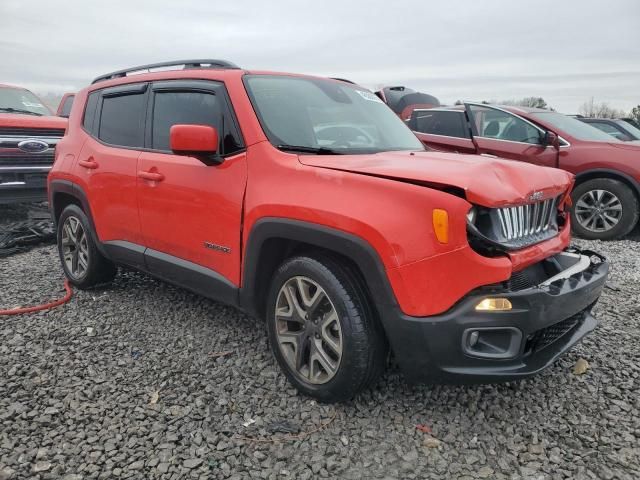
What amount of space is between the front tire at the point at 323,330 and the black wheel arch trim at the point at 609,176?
5.37 m

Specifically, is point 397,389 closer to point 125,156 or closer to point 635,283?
point 125,156

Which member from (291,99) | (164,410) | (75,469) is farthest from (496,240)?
(75,469)

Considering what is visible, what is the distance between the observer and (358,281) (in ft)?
8.52

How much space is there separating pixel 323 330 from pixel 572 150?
5.53 metres

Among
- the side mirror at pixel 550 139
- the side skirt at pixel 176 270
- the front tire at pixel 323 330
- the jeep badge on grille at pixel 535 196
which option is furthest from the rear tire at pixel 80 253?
the side mirror at pixel 550 139

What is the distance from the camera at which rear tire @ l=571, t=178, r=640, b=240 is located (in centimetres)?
656

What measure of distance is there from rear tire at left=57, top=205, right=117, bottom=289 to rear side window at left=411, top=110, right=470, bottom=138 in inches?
199

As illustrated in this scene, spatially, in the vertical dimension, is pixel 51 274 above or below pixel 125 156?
below

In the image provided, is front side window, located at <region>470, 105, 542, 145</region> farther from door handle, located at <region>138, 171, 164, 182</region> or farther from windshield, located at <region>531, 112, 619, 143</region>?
door handle, located at <region>138, 171, 164, 182</region>

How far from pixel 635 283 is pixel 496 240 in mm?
3209

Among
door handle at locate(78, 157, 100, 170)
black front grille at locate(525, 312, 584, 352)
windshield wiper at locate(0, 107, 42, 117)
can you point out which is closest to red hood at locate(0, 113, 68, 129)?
windshield wiper at locate(0, 107, 42, 117)

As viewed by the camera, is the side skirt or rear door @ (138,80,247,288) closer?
rear door @ (138,80,247,288)

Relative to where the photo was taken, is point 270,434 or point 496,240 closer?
point 496,240

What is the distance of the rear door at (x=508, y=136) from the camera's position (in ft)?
22.8
